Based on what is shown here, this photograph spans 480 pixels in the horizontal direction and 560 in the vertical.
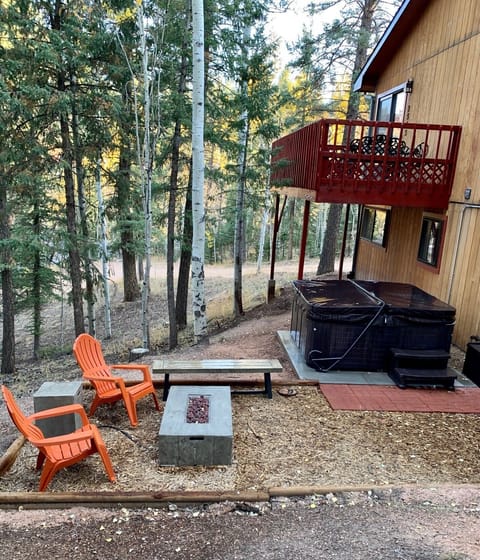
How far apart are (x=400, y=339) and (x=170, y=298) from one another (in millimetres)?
6166

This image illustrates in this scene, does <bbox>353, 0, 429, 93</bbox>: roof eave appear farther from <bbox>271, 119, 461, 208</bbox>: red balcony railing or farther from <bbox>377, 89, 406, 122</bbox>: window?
<bbox>271, 119, 461, 208</bbox>: red balcony railing

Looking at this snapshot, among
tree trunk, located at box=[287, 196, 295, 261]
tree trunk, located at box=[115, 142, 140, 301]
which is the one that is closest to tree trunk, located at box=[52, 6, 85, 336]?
tree trunk, located at box=[115, 142, 140, 301]

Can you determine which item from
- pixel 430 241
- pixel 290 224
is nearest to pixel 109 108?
pixel 430 241

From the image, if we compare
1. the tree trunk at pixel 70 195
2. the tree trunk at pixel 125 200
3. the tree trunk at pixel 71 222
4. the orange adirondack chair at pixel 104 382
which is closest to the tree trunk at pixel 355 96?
the tree trunk at pixel 125 200

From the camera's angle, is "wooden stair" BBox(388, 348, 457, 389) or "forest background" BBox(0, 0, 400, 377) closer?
"wooden stair" BBox(388, 348, 457, 389)

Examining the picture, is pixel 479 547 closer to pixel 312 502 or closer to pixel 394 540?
pixel 394 540

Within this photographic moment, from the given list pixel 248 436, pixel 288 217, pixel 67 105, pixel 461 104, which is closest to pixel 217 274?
pixel 288 217

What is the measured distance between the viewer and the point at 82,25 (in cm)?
849

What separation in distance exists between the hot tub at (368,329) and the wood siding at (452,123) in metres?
1.23

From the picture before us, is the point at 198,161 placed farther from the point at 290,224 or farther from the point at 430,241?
the point at 290,224

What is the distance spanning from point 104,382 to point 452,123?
7334mm

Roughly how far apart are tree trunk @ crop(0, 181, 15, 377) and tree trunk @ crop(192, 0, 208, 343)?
4476mm

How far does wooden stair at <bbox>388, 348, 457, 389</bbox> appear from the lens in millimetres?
5633

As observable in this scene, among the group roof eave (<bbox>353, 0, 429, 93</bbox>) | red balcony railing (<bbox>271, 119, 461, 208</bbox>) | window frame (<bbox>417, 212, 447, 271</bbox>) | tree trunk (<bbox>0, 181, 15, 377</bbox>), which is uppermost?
roof eave (<bbox>353, 0, 429, 93</bbox>)
